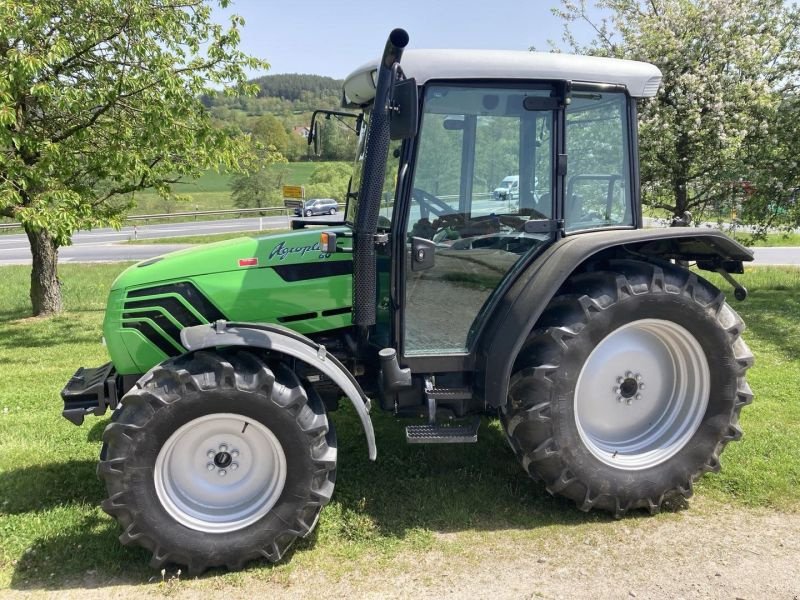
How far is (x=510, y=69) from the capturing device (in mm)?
3160

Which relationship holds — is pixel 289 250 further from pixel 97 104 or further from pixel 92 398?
pixel 97 104

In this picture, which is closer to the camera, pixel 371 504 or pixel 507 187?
pixel 507 187

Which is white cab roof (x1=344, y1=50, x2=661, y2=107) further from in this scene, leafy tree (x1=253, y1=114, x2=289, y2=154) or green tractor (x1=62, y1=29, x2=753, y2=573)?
leafy tree (x1=253, y1=114, x2=289, y2=154)

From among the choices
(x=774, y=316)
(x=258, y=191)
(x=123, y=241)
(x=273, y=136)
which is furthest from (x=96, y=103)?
(x=258, y=191)

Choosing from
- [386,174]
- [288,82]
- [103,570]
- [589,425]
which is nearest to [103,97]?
[386,174]

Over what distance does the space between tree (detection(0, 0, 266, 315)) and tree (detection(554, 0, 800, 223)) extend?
6520 millimetres

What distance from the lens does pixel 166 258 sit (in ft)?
11.9

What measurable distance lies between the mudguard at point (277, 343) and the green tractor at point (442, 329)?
1 cm

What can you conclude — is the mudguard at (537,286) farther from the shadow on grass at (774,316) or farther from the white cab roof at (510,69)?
the shadow on grass at (774,316)

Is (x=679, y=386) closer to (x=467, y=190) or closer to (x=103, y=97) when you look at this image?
(x=467, y=190)

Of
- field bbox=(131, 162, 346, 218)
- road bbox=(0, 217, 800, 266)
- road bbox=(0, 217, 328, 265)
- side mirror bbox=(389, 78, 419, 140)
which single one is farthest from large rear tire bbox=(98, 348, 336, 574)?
field bbox=(131, 162, 346, 218)

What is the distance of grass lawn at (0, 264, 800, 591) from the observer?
309 centimetres

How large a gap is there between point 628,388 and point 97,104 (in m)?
6.42

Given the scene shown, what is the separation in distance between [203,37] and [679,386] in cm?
723
